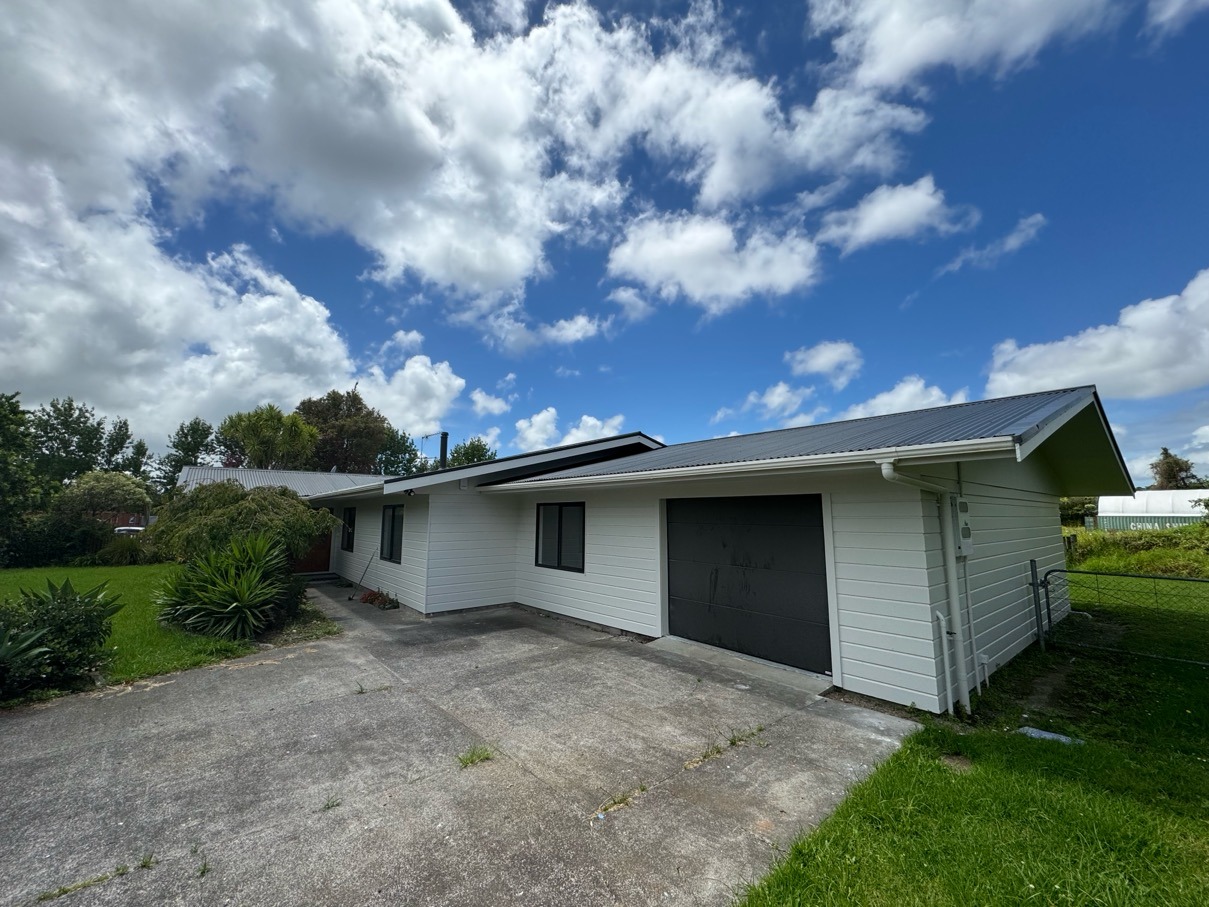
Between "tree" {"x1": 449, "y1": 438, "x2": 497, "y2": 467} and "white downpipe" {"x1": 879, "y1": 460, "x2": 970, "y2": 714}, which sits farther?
"tree" {"x1": 449, "y1": 438, "x2": 497, "y2": 467}

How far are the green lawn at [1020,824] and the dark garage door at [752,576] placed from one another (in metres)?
1.49

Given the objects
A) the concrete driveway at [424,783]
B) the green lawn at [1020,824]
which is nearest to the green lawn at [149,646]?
the concrete driveway at [424,783]

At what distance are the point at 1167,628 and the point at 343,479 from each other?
2373cm

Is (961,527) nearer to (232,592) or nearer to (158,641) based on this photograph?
(232,592)

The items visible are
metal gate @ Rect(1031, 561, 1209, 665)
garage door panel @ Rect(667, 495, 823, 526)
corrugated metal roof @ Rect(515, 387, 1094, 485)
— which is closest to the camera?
corrugated metal roof @ Rect(515, 387, 1094, 485)

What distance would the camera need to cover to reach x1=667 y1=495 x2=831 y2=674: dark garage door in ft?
17.2

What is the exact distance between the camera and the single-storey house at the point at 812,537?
4.42 metres

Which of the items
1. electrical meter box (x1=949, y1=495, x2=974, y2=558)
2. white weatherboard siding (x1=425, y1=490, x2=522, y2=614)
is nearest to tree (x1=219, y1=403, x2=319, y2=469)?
white weatherboard siding (x1=425, y1=490, x2=522, y2=614)

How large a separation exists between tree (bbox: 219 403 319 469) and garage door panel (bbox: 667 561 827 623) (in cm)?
2627

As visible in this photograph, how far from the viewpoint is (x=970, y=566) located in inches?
200

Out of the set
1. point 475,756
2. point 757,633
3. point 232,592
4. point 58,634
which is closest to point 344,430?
point 232,592

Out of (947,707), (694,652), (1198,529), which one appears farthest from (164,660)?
(1198,529)

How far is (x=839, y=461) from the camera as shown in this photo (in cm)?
424

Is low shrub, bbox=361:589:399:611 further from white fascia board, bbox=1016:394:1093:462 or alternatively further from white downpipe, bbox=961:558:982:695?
white fascia board, bbox=1016:394:1093:462
